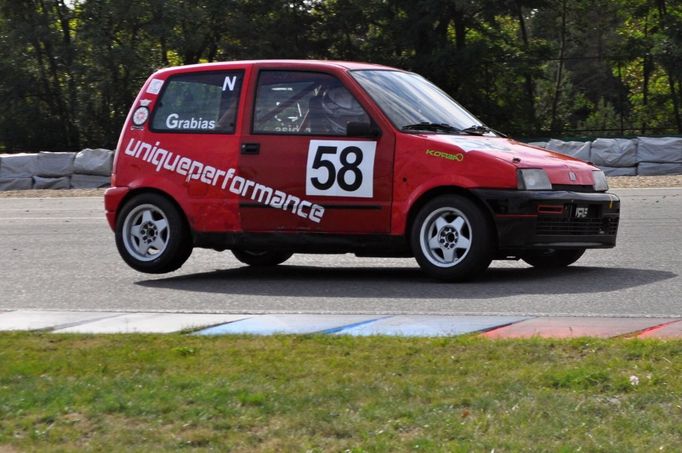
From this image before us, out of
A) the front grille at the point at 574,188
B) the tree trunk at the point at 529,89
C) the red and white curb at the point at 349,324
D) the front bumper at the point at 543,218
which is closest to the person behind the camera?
the red and white curb at the point at 349,324

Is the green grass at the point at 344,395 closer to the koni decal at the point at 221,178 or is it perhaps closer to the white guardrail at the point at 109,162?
the koni decal at the point at 221,178

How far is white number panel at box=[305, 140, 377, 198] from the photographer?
32.7 feet

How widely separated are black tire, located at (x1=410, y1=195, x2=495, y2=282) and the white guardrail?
1576cm

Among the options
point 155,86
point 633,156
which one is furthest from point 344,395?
point 633,156

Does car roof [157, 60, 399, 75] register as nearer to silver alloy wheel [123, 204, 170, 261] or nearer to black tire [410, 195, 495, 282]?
silver alloy wheel [123, 204, 170, 261]

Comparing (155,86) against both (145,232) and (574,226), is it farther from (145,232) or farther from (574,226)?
(574,226)

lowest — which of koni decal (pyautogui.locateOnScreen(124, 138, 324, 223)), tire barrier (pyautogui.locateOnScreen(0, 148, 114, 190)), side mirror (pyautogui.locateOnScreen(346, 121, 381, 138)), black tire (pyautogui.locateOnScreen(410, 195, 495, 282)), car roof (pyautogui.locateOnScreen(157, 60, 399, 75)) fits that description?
tire barrier (pyautogui.locateOnScreen(0, 148, 114, 190))

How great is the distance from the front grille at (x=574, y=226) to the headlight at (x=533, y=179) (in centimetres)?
24

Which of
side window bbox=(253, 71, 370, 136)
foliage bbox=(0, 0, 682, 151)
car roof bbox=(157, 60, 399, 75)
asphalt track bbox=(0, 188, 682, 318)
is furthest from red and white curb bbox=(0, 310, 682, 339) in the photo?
foliage bbox=(0, 0, 682, 151)

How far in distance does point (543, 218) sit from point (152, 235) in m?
3.36

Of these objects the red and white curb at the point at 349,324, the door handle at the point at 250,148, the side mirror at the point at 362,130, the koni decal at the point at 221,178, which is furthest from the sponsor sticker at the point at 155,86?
the red and white curb at the point at 349,324

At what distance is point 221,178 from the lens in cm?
1050

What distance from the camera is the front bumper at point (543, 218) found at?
31.3 ft

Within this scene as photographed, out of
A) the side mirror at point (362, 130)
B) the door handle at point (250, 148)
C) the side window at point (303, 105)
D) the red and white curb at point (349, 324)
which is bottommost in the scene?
the red and white curb at point (349, 324)
